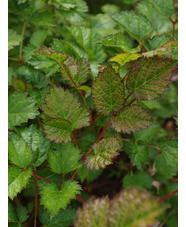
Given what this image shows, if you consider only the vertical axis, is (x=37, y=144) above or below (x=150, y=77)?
below

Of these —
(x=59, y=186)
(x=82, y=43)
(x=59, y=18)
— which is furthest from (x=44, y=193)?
(x=59, y=18)

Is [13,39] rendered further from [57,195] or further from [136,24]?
[57,195]

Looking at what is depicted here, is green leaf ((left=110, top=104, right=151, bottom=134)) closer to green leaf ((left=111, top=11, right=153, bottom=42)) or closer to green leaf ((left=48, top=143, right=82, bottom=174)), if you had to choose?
green leaf ((left=48, top=143, right=82, bottom=174))

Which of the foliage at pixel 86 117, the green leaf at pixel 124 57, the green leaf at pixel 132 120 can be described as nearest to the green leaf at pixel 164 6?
the foliage at pixel 86 117

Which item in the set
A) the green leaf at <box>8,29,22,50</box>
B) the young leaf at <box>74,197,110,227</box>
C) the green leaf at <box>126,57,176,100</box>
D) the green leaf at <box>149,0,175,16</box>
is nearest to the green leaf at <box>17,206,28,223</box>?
the young leaf at <box>74,197,110,227</box>

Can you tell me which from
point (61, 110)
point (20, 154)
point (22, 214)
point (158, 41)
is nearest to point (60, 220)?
point (22, 214)

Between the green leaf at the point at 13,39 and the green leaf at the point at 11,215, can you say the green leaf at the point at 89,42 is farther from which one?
the green leaf at the point at 11,215
